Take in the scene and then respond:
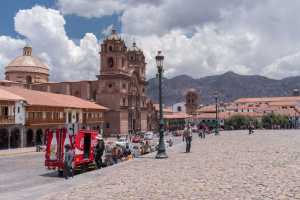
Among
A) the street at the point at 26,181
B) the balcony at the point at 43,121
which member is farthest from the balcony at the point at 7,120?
the street at the point at 26,181

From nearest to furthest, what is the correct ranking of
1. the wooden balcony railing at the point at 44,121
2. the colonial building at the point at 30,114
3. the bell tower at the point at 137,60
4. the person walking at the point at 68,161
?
→ the person walking at the point at 68,161
the colonial building at the point at 30,114
the wooden balcony railing at the point at 44,121
the bell tower at the point at 137,60

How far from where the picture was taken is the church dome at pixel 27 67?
79.7m

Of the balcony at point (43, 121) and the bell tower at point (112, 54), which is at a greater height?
the bell tower at point (112, 54)

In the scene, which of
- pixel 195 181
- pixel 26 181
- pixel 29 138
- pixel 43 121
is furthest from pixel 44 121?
pixel 195 181

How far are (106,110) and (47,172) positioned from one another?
173 ft

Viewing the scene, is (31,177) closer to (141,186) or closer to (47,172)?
(47,172)

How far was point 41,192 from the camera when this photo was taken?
44.3 ft

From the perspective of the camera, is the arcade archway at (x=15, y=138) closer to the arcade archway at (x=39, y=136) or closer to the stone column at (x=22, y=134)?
the stone column at (x=22, y=134)

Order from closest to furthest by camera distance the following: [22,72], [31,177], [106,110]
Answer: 1. [31,177]
2. [106,110]
3. [22,72]

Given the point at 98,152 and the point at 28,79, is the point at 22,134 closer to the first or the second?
the point at 98,152

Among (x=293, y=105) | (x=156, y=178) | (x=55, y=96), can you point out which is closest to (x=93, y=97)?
(x=55, y=96)

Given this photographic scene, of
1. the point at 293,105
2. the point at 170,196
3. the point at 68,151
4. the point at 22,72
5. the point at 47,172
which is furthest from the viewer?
the point at 293,105

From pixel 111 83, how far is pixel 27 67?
54.2 feet

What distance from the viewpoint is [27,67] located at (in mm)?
80250
